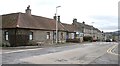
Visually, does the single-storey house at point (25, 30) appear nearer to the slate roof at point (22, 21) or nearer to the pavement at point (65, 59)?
the slate roof at point (22, 21)

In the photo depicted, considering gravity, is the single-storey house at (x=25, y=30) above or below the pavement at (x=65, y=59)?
above

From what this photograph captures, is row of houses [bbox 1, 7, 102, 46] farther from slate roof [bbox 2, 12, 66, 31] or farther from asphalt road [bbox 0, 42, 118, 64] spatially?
asphalt road [bbox 0, 42, 118, 64]

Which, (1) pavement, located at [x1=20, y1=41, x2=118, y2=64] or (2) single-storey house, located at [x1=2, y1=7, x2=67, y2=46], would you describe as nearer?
(1) pavement, located at [x1=20, y1=41, x2=118, y2=64]

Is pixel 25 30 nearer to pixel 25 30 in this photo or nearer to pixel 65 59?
pixel 25 30

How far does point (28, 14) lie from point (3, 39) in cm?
Result: 857

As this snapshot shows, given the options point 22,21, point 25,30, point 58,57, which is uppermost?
point 22,21

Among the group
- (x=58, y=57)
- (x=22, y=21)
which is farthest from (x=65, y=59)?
(x=22, y=21)

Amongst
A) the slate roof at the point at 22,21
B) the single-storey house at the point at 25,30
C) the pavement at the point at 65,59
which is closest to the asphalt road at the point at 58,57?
the pavement at the point at 65,59

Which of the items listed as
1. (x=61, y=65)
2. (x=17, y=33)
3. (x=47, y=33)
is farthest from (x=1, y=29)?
(x=61, y=65)

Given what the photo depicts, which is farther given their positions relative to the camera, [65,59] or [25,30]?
[25,30]

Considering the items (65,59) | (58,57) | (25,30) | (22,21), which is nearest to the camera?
(65,59)

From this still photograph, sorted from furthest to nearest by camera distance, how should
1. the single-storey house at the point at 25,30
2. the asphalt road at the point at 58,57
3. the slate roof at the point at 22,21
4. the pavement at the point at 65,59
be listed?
the slate roof at the point at 22,21 → the single-storey house at the point at 25,30 → the asphalt road at the point at 58,57 → the pavement at the point at 65,59

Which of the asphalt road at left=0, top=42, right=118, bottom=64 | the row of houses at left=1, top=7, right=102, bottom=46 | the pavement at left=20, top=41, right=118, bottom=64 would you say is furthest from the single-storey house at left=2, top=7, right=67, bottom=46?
the pavement at left=20, top=41, right=118, bottom=64

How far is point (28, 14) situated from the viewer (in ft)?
154
